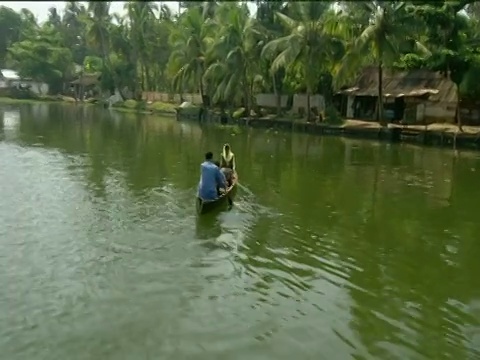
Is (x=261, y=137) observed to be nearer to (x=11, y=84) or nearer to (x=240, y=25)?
(x=240, y=25)

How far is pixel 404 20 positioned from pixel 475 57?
461 centimetres

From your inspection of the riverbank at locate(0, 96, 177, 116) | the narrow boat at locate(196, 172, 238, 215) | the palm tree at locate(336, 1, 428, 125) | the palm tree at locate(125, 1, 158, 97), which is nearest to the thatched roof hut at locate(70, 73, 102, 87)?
the riverbank at locate(0, 96, 177, 116)

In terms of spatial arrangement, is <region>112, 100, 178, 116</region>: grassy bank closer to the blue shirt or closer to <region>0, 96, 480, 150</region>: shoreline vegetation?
<region>0, 96, 480, 150</region>: shoreline vegetation

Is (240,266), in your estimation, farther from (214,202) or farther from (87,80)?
(87,80)

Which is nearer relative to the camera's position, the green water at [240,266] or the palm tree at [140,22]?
the green water at [240,266]

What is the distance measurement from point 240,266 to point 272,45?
99.4 feet

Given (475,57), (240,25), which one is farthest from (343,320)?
(240,25)

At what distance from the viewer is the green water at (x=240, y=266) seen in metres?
7.57

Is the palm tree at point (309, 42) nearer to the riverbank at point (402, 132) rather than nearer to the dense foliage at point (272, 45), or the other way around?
the dense foliage at point (272, 45)

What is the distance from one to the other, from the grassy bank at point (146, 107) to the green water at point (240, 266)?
37.0 metres

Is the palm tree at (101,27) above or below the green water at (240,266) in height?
above

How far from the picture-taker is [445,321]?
27.4 ft

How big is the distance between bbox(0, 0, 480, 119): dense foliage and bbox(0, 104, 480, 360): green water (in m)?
12.6

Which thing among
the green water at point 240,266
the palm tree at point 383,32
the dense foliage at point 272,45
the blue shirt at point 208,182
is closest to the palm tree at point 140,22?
the dense foliage at point 272,45
